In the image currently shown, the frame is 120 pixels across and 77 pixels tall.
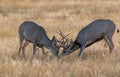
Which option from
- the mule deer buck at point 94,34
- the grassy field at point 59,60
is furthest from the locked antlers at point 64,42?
the grassy field at point 59,60

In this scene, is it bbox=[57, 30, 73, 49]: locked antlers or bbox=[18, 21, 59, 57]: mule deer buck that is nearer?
bbox=[57, 30, 73, 49]: locked antlers

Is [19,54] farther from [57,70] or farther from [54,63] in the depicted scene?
[57,70]

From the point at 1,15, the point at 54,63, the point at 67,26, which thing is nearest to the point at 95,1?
the point at 1,15

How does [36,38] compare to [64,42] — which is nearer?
[64,42]

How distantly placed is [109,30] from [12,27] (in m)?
9.73

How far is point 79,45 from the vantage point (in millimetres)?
→ 14516

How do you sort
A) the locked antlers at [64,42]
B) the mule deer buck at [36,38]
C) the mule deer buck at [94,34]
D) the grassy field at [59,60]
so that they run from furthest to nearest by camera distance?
the mule deer buck at [94,34] → the mule deer buck at [36,38] → the locked antlers at [64,42] → the grassy field at [59,60]

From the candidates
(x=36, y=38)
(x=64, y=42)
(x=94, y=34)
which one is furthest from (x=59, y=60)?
(x=36, y=38)

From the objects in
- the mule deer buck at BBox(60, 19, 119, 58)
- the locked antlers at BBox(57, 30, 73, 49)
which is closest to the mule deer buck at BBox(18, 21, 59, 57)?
the locked antlers at BBox(57, 30, 73, 49)

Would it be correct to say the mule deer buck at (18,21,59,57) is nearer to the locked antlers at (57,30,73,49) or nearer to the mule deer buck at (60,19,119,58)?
the locked antlers at (57,30,73,49)

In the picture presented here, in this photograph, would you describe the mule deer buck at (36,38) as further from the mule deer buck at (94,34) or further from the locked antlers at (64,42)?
the mule deer buck at (94,34)

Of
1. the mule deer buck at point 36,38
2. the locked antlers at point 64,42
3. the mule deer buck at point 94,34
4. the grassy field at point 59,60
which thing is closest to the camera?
the grassy field at point 59,60

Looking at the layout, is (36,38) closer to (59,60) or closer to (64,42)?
(64,42)

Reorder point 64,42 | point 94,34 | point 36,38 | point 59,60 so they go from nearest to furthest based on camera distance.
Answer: point 59,60, point 64,42, point 94,34, point 36,38
